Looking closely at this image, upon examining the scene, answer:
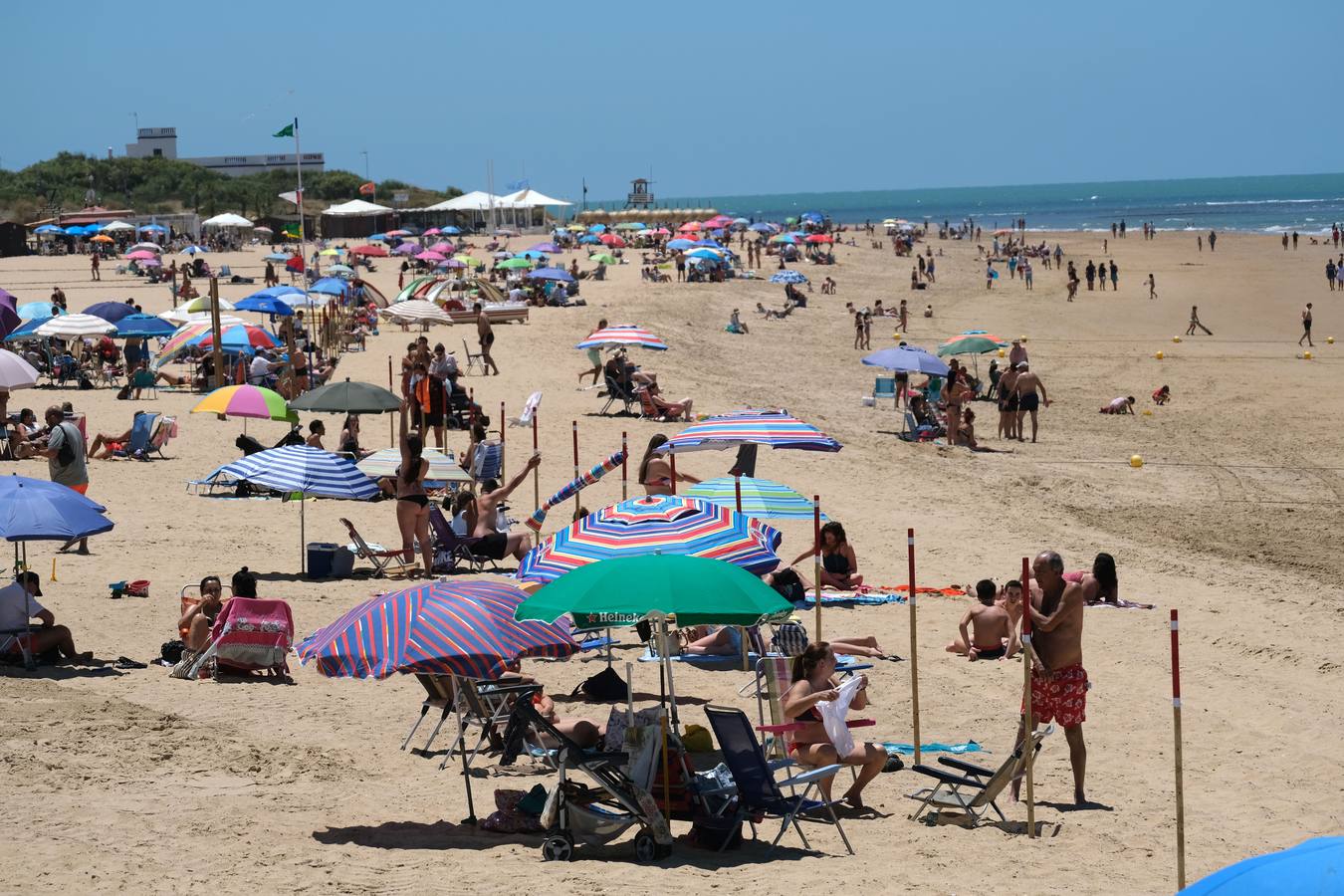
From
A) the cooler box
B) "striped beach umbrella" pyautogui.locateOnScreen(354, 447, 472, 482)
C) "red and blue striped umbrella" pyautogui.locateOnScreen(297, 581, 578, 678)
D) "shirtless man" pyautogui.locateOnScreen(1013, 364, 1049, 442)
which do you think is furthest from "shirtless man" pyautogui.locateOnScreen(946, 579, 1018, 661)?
"shirtless man" pyautogui.locateOnScreen(1013, 364, 1049, 442)

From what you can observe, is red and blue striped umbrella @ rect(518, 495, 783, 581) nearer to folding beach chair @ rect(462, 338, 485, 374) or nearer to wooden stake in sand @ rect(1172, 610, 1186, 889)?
wooden stake in sand @ rect(1172, 610, 1186, 889)

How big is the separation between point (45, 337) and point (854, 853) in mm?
21986

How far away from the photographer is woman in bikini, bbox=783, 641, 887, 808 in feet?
24.7

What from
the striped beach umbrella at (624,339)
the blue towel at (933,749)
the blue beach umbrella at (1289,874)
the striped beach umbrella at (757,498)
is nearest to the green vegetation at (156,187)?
the striped beach umbrella at (624,339)

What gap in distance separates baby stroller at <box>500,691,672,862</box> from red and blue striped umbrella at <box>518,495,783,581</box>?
232cm

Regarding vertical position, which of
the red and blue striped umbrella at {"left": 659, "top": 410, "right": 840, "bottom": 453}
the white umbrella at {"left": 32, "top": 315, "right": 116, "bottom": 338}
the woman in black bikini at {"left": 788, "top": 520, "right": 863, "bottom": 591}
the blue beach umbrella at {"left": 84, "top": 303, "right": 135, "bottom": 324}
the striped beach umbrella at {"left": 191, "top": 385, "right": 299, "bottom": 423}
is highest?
the blue beach umbrella at {"left": 84, "top": 303, "right": 135, "bottom": 324}

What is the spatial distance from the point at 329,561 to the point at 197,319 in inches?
570

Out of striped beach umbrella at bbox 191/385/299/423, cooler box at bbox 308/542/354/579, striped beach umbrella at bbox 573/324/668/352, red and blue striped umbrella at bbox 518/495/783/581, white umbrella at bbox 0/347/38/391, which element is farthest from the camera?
striped beach umbrella at bbox 573/324/668/352

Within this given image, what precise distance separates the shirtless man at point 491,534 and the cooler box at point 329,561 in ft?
3.52

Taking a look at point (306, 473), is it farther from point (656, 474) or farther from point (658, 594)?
point (658, 594)

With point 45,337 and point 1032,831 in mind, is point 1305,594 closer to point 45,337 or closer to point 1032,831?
point 1032,831

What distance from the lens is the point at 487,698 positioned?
27.3 feet

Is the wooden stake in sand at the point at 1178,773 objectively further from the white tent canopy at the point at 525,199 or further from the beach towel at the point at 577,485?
the white tent canopy at the point at 525,199

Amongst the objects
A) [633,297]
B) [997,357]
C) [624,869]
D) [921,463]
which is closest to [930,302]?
[633,297]
